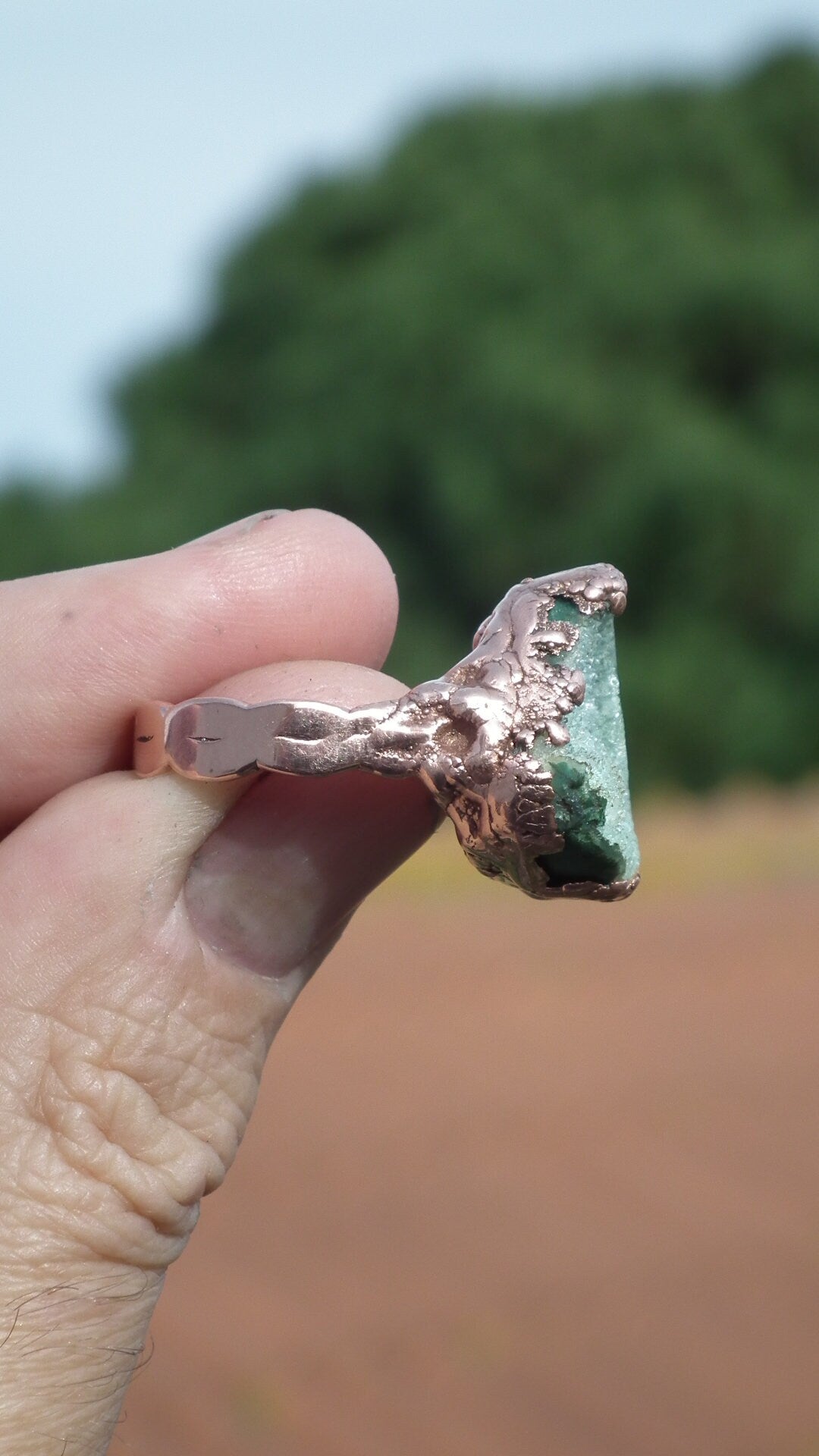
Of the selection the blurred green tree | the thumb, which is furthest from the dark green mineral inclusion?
the blurred green tree

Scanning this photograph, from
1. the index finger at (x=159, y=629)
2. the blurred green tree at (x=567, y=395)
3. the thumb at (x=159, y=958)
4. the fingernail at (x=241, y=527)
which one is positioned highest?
the fingernail at (x=241, y=527)

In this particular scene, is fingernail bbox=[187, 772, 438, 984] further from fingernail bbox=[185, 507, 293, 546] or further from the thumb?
fingernail bbox=[185, 507, 293, 546]

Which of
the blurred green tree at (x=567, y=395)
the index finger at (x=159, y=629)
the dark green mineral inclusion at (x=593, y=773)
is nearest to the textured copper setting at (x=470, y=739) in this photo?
the dark green mineral inclusion at (x=593, y=773)

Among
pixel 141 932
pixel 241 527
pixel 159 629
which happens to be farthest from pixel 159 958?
pixel 241 527

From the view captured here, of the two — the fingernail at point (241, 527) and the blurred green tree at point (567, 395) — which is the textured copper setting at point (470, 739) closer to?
the fingernail at point (241, 527)

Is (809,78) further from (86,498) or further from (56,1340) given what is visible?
(56,1340)
